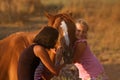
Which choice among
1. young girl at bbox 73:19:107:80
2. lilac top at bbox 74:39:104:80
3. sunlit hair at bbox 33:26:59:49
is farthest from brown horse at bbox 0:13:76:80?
lilac top at bbox 74:39:104:80

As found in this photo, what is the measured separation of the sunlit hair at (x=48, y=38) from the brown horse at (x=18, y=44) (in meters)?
0.19

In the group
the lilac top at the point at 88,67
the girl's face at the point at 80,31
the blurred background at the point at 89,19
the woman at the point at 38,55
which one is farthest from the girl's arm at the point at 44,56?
the blurred background at the point at 89,19

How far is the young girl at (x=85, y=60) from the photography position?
511 cm

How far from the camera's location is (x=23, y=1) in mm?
19406

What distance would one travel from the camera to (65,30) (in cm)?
468

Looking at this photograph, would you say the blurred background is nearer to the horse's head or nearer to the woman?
the horse's head

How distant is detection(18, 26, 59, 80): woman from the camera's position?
4441 millimetres

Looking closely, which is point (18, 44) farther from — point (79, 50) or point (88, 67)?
point (88, 67)

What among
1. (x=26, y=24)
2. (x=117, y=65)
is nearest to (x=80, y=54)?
(x=117, y=65)

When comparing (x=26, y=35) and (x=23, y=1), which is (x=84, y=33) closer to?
(x=26, y=35)

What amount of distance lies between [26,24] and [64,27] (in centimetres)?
1031

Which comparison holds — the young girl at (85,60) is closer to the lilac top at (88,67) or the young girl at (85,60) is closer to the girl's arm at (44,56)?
the lilac top at (88,67)

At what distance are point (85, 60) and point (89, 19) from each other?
34.2 ft

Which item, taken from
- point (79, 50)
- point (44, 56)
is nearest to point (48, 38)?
point (44, 56)
